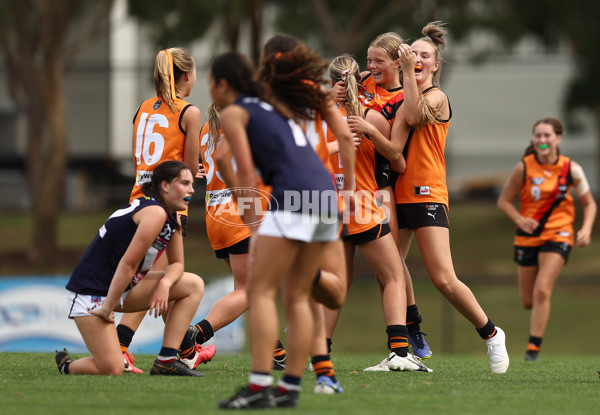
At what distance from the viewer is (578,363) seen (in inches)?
311

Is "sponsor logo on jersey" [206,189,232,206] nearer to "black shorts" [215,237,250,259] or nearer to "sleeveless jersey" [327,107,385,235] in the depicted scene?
"black shorts" [215,237,250,259]

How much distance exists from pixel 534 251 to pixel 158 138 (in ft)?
14.3

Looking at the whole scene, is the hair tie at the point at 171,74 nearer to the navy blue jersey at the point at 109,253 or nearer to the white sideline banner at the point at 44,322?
the navy blue jersey at the point at 109,253

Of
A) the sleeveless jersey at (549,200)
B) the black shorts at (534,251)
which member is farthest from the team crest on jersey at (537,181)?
the black shorts at (534,251)

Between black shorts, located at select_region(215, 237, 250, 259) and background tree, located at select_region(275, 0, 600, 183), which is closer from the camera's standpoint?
black shorts, located at select_region(215, 237, 250, 259)

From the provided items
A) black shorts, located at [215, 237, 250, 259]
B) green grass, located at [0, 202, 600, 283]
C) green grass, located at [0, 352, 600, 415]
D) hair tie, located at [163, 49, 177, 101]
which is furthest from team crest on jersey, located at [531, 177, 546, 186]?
green grass, located at [0, 202, 600, 283]

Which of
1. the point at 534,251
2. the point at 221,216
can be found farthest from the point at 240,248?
the point at 534,251

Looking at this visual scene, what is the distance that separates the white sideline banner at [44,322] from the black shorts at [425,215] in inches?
239

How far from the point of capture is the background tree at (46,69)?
61.7 ft

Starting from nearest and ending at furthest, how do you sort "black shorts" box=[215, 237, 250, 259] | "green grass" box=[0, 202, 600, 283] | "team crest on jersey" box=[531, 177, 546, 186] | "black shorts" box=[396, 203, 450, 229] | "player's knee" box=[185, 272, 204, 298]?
"player's knee" box=[185, 272, 204, 298], "black shorts" box=[396, 203, 450, 229], "black shorts" box=[215, 237, 250, 259], "team crest on jersey" box=[531, 177, 546, 186], "green grass" box=[0, 202, 600, 283]

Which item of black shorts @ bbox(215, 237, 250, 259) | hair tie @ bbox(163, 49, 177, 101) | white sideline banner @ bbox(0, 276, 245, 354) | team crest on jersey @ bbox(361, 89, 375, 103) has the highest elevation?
hair tie @ bbox(163, 49, 177, 101)

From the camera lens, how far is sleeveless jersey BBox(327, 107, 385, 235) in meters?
5.89

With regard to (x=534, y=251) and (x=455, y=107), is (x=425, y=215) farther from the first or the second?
(x=455, y=107)

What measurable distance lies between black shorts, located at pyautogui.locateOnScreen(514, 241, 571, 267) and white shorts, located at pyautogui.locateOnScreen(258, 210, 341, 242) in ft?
16.2
